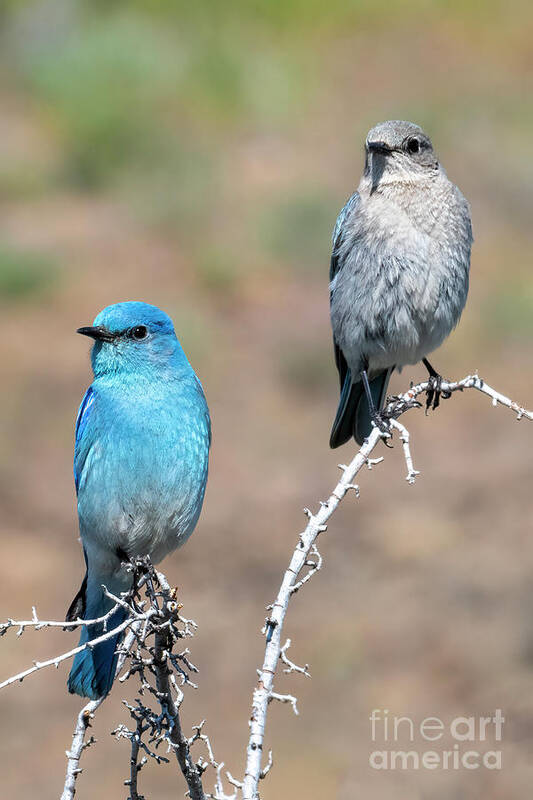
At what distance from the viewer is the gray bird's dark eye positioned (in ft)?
16.5

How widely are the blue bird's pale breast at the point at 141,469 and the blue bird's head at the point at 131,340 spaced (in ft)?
0.20

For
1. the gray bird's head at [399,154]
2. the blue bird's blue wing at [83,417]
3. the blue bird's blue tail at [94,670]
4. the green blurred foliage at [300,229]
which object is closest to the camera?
the blue bird's blue tail at [94,670]

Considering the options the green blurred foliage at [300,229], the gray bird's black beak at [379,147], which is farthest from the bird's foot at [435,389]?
the green blurred foliage at [300,229]

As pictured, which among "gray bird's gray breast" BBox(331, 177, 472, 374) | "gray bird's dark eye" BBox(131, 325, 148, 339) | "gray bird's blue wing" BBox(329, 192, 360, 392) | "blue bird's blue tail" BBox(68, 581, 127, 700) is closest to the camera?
Answer: "blue bird's blue tail" BBox(68, 581, 127, 700)

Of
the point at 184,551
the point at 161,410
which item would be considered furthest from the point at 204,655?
the point at 161,410

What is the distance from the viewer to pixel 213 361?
1249 cm

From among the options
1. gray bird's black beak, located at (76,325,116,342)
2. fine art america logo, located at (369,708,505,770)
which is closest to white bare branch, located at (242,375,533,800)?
gray bird's black beak, located at (76,325,116,342)

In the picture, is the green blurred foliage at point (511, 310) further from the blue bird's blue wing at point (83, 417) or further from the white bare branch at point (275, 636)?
the white bare branch at point (275, 636)

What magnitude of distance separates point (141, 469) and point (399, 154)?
2.27 meters

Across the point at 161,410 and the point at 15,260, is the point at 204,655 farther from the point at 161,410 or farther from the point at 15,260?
the point at 15,260

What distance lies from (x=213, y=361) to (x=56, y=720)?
453 cm

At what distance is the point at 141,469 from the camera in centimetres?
494

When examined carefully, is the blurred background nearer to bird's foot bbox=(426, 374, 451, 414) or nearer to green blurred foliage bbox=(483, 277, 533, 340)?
green blurred foliage bbox=(483, 277, 533, 340)

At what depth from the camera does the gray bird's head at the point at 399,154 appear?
6199 mm
